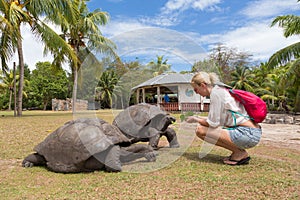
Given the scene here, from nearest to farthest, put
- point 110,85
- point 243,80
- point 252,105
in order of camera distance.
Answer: point 252,105, point 110,85, point 243,80

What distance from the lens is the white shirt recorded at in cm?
373

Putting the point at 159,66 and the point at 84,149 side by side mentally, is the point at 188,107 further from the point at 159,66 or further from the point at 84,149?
the point at 84,149

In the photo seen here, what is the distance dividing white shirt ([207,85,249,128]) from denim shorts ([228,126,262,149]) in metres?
0.11

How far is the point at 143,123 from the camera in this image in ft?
15.2

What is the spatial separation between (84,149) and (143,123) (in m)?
1.39

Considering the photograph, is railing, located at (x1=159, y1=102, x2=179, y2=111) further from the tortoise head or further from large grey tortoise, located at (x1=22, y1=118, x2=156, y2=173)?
large grey tortoise, located at (x1=22, y1=118, x2=156, y2=173)

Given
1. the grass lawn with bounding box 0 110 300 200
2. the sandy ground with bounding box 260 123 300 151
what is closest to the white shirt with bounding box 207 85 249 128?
the grass lawn with bounding box 0 110 300 200

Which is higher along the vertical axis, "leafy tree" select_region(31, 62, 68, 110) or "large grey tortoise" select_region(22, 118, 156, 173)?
"leafy tree" select_region(31, 62, 68, 110)

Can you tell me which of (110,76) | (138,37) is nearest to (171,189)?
(138,37)

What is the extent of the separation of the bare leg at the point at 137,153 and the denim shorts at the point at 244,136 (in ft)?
3.87

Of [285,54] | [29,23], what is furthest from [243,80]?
[29,23]

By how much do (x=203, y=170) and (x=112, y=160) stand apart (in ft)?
4.04

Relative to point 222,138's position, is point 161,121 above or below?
above

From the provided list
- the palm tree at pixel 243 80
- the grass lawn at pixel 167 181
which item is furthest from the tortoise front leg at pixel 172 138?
the palm tree at pixel 243 80
